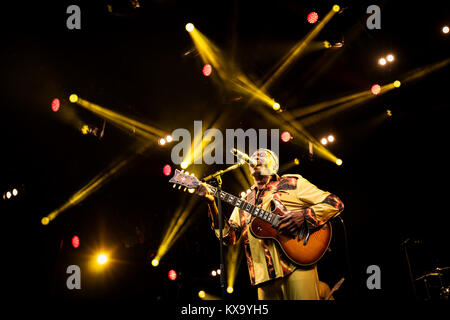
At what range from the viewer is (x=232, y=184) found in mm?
7566

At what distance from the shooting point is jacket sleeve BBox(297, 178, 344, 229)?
11.7ft

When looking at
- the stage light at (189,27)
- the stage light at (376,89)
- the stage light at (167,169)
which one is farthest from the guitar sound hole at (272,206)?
the stage light at (376,89)

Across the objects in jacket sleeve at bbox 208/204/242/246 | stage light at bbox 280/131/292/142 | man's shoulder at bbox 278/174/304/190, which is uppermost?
stage light at bbox 280/131/292/142

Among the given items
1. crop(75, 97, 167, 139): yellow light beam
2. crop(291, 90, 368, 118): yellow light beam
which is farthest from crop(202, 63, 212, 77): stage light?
crop(291, 90, 368, 118): yellow light beam

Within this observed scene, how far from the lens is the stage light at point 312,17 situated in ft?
20.4

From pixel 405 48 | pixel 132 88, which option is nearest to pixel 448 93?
pixel 405 48

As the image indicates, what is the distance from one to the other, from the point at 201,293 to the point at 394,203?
441 centimetres

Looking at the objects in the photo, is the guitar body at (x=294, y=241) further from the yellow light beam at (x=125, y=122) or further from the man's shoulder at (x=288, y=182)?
the yellow light beam at (x=125, y=122)

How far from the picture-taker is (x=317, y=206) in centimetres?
362

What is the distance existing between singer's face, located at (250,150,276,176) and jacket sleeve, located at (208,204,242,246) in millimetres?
497

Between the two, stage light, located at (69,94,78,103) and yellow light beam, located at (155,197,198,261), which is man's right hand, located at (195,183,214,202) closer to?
yellow light beam, located at (155,197,198,261)

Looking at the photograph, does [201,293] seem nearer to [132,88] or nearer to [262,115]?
[262,115]
